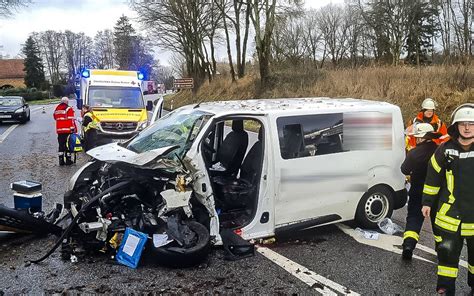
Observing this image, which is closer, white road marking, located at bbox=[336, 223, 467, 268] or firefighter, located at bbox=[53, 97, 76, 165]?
white road marking, located at bbox=[336, 223, 467, 268]

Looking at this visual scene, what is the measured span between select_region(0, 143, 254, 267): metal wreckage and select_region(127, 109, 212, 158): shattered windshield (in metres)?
0.26

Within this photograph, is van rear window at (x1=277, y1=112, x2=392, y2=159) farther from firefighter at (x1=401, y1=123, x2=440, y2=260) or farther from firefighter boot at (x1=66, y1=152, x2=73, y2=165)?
firefighter boot at (x1=66, y1=152, x2=73, y2=165)

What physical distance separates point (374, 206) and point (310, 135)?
4.58 ft

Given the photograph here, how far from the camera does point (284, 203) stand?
492cm

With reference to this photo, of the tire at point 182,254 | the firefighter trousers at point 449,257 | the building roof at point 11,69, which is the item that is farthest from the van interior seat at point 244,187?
the building roof at point 11,69

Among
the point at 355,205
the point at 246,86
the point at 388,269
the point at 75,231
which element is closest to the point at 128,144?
the point at 75,231

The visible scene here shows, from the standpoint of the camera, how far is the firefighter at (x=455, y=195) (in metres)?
3.50

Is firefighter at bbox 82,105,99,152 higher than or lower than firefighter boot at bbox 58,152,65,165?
higher

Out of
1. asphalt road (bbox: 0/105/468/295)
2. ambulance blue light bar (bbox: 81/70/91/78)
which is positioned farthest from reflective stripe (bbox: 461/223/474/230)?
ambulance blue light bar (bbox: 81/70/91/78)

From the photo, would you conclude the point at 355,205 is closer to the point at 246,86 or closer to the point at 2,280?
the point at 2,280

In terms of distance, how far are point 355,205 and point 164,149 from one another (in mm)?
2559

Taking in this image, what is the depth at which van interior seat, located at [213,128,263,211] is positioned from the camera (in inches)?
198

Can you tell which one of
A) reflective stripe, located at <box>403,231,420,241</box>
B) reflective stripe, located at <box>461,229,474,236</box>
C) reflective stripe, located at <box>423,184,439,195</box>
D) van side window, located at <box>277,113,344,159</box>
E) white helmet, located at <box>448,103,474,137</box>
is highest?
white helmet, located at <box>448,103,474,137</box>

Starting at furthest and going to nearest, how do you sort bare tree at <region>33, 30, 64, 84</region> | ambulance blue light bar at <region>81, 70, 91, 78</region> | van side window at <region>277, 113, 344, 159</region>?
bare tree at <region>33, 30, 64, 84</region> → ambulance blue light bar at <region>81, 70, 91, 78</region> → van side window at <region>277, 113, 344, 159</region>
